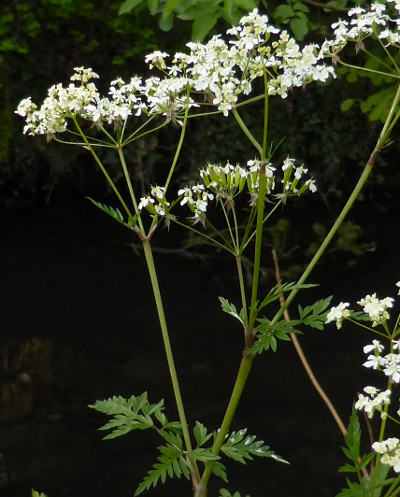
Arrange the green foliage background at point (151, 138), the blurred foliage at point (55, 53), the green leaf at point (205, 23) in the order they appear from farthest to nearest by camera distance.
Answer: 1. the green foliage background at point (151, 138)
2. the blurred foliage at point (55, 53)
3. the green leaf at point (205, 23)

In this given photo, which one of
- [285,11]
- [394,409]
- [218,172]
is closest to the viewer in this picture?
[218,172]

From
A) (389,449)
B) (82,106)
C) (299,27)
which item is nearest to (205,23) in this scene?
(299,27)

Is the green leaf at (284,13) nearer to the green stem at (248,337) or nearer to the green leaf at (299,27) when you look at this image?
the green leaf at (299,27)

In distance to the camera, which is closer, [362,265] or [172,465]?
[172,465]

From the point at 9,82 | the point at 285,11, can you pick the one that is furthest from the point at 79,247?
the point at 285,11

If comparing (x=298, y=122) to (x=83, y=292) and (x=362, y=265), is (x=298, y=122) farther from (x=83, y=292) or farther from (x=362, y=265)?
(x=83, y=292)

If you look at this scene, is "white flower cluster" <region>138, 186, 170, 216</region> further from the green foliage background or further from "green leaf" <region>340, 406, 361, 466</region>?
the green foliage background

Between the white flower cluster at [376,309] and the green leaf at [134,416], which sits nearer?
the white flower cluster at [376,309]

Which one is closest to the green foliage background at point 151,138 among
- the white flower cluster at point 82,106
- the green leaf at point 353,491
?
the white flower cluster at point 82,106

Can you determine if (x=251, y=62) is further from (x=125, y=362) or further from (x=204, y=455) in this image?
(x=125, y=362)
